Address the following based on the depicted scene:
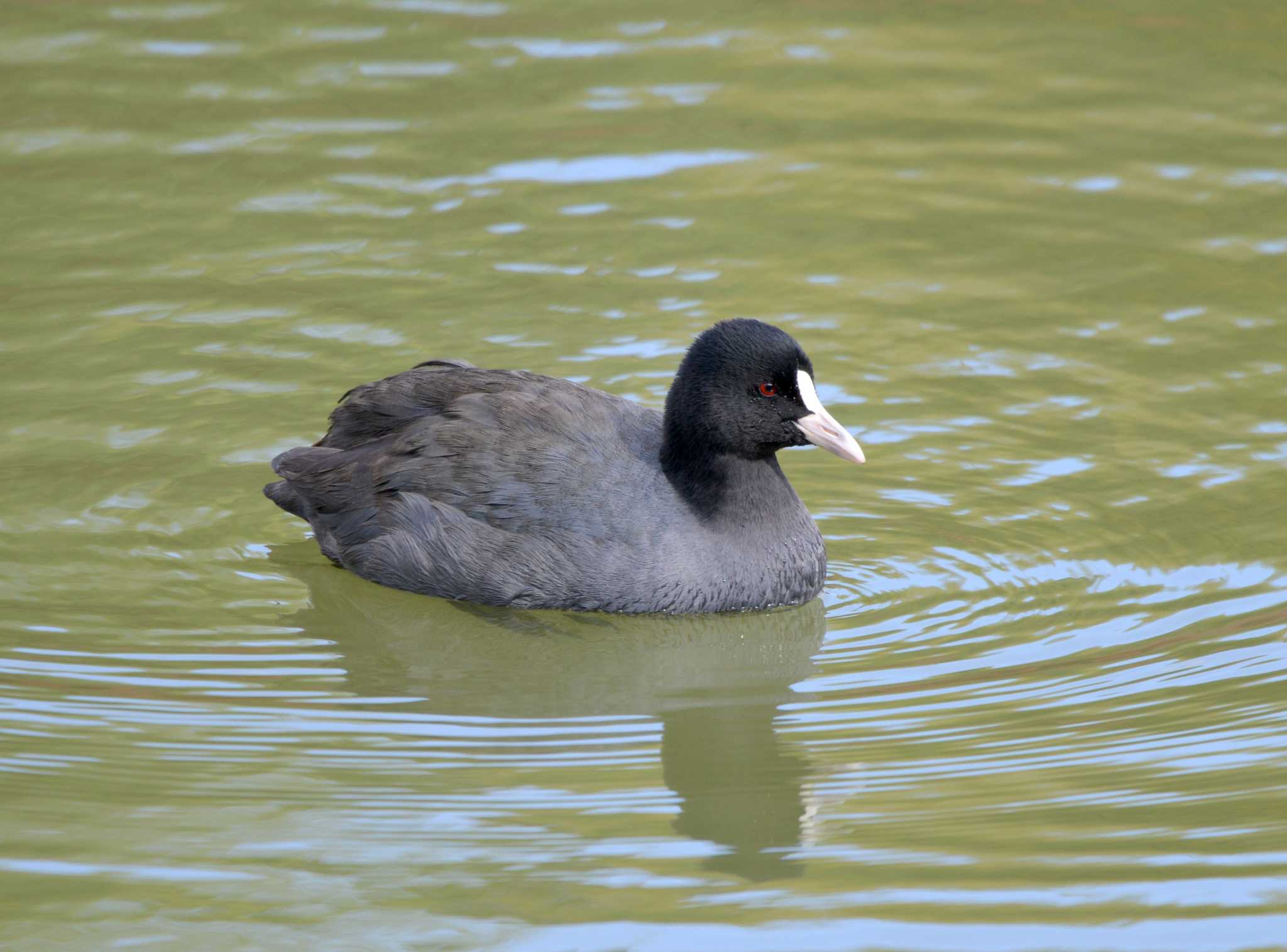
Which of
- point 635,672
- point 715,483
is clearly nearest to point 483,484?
point 715,483

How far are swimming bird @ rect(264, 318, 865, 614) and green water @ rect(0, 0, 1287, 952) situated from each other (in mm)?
148

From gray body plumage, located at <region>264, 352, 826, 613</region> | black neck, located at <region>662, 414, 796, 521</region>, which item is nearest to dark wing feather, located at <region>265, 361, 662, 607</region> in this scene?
gray body plumage, located at <region>264, 352, 826, 613</region>

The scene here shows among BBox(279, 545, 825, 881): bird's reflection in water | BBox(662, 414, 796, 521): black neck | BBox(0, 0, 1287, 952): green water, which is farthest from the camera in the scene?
BBox(662, 414, 796, 521): black neck

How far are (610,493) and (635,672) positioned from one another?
2.14ft

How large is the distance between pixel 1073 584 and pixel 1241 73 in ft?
18.8

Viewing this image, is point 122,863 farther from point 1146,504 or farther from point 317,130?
point 317,130

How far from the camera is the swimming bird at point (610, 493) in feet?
21.5

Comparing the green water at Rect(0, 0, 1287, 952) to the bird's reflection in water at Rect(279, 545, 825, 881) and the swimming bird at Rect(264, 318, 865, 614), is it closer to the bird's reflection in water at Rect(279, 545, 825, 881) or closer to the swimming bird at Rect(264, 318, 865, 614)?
the bird's reflection in water at Rect(279, 545, 825, 881)

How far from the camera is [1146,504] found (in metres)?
7.18

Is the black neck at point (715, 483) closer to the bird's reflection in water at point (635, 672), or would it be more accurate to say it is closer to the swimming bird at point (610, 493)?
the swimming bird at point (610, 493)

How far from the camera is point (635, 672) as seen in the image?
626 cm

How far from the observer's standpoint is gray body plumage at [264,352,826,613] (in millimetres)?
6566

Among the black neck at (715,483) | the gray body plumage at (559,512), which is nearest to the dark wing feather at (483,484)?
the gray body plumage at (559,512)

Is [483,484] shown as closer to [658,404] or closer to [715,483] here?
[715,483]
